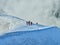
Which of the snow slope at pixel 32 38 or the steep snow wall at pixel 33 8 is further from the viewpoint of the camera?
the steep snow wall at pixel 33 8

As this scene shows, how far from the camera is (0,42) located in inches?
40.7

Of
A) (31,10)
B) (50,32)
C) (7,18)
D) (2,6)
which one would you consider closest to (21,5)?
(31,10)

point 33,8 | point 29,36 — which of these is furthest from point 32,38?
point 33,8

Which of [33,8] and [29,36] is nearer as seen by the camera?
[29,36]

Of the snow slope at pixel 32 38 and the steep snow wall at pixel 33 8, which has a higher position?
the steep snow wall at pixel 33 8

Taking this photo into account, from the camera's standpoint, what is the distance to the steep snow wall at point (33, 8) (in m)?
1.79

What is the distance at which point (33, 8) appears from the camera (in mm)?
1889

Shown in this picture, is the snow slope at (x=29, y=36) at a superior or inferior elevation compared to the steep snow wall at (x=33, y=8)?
inferior

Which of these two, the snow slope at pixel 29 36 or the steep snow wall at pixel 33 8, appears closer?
the snow slope at pixel 29 36

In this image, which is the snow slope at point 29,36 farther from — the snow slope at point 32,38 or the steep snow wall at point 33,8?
the steep snow wall at point 33,8

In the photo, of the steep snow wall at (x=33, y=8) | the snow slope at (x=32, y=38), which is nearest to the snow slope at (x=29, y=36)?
the snow slope at (x=32, y=38)

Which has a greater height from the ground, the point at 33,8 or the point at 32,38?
the point at 33,8

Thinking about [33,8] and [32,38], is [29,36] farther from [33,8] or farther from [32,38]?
[33,8]

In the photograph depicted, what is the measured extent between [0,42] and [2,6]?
3.41 ft
